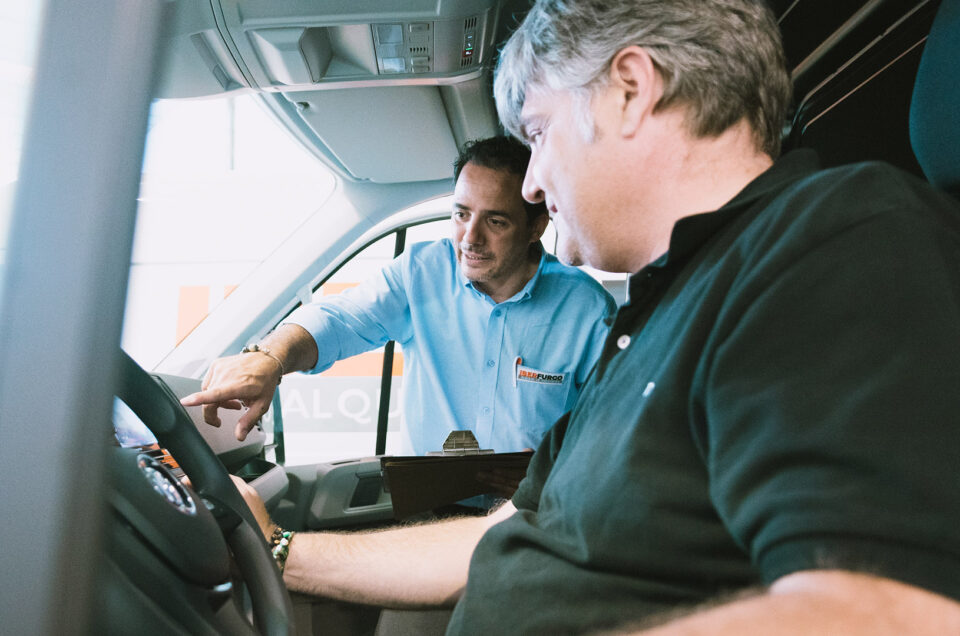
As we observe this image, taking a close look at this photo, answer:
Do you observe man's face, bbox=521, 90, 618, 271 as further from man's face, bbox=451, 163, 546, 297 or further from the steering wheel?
man's face, bbox=451, 163, 546, 297

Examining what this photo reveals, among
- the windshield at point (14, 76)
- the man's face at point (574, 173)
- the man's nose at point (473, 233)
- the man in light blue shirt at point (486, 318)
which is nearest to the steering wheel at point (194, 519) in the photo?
the windshield at point (14, 76)

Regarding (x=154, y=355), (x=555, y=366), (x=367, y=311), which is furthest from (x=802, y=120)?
(x=154, y=355)

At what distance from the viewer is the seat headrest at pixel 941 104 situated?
2.86 ft

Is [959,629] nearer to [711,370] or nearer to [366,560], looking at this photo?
[711,370]

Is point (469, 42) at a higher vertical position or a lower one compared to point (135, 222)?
higher

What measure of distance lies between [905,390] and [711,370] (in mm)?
138

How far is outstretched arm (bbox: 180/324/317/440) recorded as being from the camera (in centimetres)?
130

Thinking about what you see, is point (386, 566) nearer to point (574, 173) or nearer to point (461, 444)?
point (574, 173)

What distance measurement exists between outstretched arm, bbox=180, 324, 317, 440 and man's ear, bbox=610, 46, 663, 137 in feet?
2.82

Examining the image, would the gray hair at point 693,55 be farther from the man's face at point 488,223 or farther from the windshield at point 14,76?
the man's face at point 488,223

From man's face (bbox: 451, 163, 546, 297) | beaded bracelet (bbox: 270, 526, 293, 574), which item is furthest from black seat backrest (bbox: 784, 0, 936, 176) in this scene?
beaded bracelet (bbox: 270, 526, 293, 574)

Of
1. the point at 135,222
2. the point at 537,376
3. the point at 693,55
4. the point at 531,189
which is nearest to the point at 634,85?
the point at 693,55

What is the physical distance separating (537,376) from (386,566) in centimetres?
121

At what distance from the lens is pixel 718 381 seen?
0.53m
